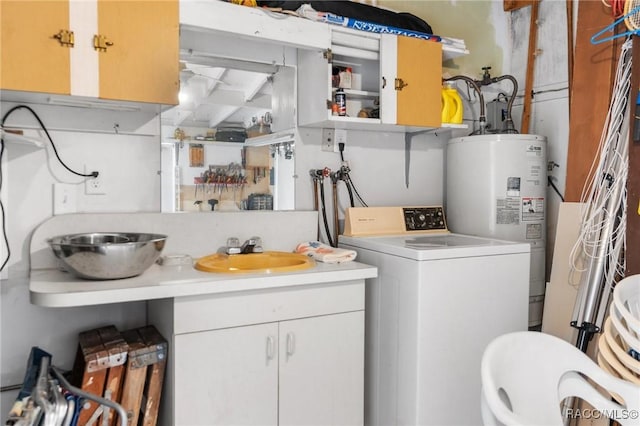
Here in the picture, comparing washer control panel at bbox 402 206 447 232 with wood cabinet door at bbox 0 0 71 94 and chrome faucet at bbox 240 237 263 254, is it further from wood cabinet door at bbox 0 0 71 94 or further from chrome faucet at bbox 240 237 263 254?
wood cabinet door at bbox 0 0 71 94

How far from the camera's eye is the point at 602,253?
2191 millimetres

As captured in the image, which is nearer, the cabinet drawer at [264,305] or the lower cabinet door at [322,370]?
the cabinet drawer at [264,305]

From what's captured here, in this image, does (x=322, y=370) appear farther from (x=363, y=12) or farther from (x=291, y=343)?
(x=363, y=12)

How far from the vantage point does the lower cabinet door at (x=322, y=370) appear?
196 cm

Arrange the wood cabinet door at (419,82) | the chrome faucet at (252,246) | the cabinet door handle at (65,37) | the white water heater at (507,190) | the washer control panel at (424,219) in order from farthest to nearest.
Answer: the washer control panel at (424,219)
the white water heater at (507,190)
the wood cabinet door at (419,82)
the chrome faucet at (252,246)
the cabinet door handle at (65,37)

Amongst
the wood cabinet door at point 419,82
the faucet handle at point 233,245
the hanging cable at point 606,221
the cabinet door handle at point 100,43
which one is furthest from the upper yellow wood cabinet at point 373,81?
the cabinet door handle at point 100,43

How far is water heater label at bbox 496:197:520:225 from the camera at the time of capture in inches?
104

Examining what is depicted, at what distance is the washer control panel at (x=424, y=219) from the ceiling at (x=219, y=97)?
3.33ft

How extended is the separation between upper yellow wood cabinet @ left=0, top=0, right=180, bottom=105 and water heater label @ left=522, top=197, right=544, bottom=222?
196 cm

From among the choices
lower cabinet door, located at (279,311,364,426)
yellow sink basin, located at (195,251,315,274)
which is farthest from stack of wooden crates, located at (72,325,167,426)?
lower cabinet door, located at (279,311,364,426)

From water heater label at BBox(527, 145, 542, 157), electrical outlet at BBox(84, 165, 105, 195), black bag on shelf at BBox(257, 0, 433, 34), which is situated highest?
black bag on shelf at BBox(257, 0, 433, 34)

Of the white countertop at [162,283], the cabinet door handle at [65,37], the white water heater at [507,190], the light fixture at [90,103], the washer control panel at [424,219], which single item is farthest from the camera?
the washer control panel at [424,219]

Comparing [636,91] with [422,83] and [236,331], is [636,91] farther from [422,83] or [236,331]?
[236,331]

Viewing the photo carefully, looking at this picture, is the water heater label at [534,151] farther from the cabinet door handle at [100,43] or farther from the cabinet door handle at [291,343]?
the cabinet door handle at [100,43]
